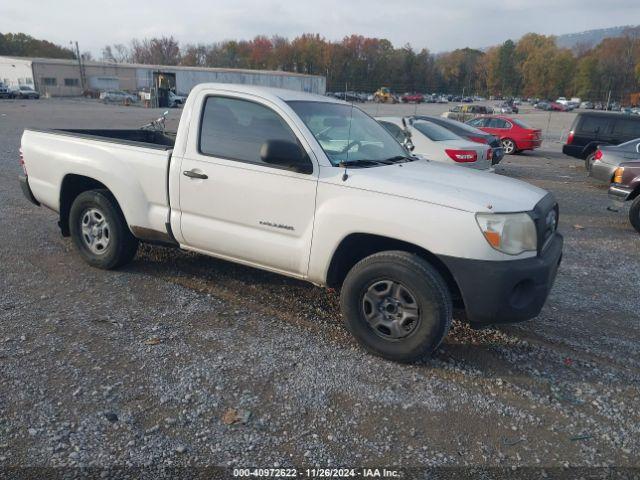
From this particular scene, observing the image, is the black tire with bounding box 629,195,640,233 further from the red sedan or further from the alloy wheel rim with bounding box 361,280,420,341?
the red sedan

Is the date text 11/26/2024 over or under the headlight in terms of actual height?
under

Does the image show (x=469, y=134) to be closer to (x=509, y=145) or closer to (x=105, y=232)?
(x=509, y=145)

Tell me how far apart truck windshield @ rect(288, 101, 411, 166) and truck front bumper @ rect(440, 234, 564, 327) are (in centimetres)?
127

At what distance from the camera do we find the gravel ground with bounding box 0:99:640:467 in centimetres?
284

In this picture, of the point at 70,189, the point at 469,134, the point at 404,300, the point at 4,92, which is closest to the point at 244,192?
the point at 404,300

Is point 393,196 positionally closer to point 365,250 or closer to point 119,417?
point 365,250

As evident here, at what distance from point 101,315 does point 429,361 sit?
275 cm

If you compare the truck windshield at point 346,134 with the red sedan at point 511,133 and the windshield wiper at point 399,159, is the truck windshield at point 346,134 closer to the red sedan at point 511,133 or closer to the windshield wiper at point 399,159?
the windshield wiper at point 399,159

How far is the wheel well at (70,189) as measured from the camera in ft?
17.4

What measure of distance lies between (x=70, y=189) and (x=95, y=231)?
62cm

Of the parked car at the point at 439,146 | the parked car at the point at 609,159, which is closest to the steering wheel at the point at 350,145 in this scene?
the parked car at the point at 439,146

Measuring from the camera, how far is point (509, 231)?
3.40 meters

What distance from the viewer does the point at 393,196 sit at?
3562 millimetres

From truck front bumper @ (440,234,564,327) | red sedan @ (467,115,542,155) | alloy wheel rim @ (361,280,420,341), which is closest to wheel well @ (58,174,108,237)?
alloy wheel rim @ (361,280,420,341)
